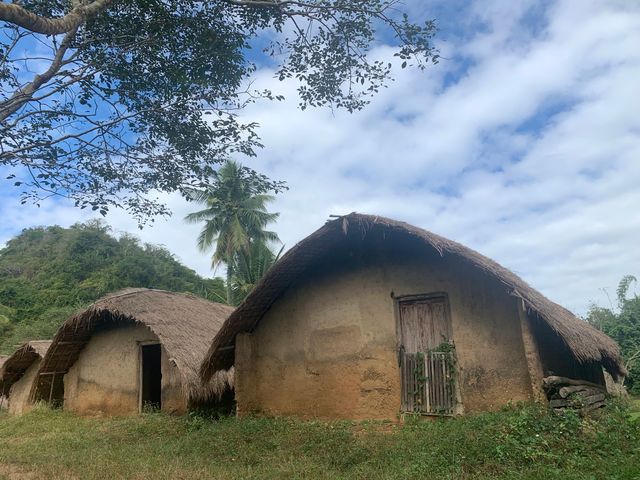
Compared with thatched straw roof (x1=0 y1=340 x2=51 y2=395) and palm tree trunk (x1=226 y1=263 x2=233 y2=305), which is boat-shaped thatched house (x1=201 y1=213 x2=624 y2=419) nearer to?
thatched straw roof (x1=0 y1=340 x2=51 y2=395)

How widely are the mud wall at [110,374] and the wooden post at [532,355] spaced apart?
7867 mm

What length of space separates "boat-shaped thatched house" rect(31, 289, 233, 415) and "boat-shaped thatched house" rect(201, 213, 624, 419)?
184 centimetres

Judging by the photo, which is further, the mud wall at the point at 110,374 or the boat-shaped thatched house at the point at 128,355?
the mud wall at the point at 110,374

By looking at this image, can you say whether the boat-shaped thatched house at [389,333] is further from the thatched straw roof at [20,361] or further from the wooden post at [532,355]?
the thatched straw roof at [20,361]

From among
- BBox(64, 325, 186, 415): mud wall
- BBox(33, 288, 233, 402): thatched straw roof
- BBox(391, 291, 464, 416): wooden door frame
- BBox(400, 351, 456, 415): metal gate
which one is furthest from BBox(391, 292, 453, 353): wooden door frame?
BBox(64, 325, 186, 415): mud wall

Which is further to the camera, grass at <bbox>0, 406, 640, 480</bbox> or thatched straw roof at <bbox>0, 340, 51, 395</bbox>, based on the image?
thatched straw roof at <bbox>0, 340, 51, 395</bbox>

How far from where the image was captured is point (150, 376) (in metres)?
14.6

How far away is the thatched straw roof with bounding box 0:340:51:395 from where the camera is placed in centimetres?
1402

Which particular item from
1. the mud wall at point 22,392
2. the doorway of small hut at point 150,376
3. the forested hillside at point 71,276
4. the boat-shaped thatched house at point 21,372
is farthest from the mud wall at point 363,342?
the forested hillside at point 71,276

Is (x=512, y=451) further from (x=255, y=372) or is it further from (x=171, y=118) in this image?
(x=171, y=118)

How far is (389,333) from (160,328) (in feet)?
19.0

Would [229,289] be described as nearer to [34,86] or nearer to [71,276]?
[71,276]

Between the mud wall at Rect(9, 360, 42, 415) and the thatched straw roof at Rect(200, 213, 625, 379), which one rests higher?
the thatched straw roof at Rect(200, 213, 625, 379)

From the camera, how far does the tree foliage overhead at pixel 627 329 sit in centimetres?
1639
